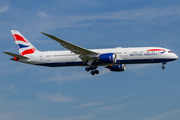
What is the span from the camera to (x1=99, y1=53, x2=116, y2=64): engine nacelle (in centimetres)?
4278

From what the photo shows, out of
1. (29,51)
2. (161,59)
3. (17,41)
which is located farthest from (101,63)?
(17,41)

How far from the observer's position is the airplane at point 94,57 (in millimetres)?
43438

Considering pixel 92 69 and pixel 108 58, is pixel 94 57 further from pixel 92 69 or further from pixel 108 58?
pixel 92 69

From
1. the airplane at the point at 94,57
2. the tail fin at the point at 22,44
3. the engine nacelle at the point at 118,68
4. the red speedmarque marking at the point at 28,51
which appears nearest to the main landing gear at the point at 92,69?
the airplane at the point at 94,57

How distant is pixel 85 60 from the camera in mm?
45625

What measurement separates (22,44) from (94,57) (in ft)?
49.9

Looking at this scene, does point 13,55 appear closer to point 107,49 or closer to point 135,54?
point 107,49

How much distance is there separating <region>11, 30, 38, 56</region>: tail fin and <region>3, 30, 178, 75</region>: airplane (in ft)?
3.66

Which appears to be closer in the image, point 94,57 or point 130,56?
point 130,56

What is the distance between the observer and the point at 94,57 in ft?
146

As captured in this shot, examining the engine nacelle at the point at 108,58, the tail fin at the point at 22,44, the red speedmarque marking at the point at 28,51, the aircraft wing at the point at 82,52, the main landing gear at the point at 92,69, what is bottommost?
the main landing gear at the point at 92,69

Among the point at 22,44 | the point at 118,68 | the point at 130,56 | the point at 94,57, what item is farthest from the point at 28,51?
the point at 130,56

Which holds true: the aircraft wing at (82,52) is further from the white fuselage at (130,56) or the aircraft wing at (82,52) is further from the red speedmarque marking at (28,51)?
the red speedmarque marking at (28,51)

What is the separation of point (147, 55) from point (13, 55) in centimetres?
2229
